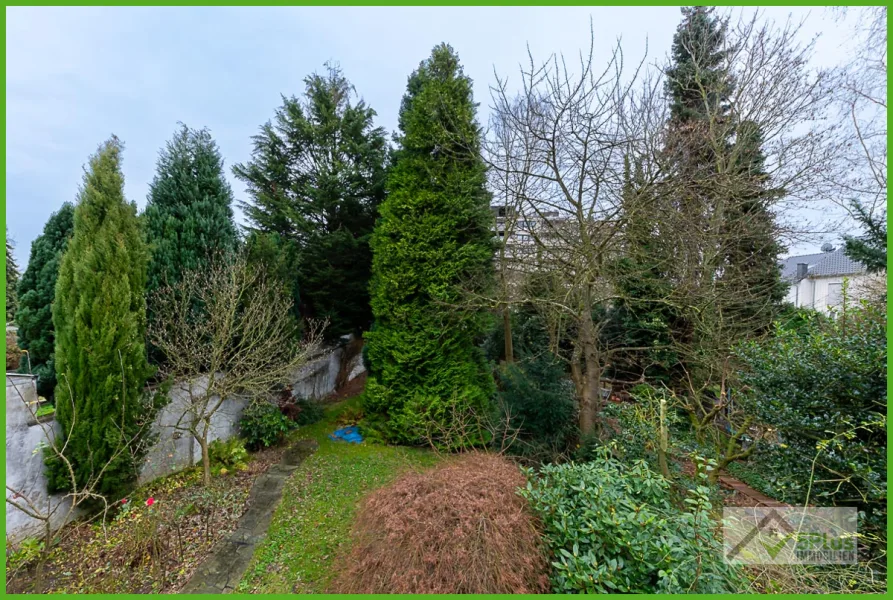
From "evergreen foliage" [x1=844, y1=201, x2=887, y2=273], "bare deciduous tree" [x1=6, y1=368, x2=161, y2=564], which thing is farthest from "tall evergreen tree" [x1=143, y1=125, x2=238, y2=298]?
"evergreen foliage" [x1=844, y1=201, x2=887, y2=273]

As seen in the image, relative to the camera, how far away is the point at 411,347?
6609 millimetres

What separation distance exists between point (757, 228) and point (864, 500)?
6906 mm

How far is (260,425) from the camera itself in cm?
623

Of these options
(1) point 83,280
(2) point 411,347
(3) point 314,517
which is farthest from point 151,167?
(3) point 314,517

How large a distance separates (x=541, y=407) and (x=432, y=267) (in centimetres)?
324

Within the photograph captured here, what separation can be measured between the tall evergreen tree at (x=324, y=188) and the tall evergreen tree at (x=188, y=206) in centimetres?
312

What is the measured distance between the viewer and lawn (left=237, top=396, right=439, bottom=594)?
3.32 metres

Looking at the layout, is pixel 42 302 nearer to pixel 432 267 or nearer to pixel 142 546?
pixel 142 546

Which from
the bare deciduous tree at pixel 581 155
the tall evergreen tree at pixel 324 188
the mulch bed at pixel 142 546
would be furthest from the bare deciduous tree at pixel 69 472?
the bare deciduous tree at pixel 581 155

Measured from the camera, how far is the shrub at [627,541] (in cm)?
225

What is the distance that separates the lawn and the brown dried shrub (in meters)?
0.79

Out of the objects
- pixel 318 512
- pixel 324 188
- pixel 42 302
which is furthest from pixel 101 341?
pixel 324 188

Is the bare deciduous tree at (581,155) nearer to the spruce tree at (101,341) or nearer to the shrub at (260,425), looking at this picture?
the shrub at (260,425)

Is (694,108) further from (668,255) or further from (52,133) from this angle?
(52,133)
